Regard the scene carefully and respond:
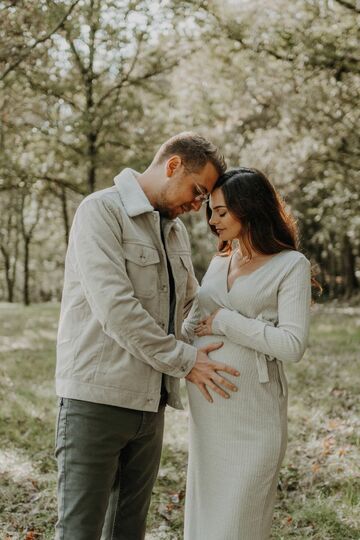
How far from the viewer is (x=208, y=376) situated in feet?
9.61

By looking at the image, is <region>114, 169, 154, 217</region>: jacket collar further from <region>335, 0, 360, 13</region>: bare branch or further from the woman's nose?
<region>335, 0, 360, 13</region>: bare branch

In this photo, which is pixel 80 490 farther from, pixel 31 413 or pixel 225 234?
pixel 31 413

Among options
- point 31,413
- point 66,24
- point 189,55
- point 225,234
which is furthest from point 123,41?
point 225,234

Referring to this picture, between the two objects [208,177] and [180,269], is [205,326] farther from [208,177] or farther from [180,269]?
[208,177]

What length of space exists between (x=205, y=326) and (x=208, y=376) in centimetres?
30

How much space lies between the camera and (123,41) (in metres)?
9.91

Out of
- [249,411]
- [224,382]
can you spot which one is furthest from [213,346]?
[249,411]

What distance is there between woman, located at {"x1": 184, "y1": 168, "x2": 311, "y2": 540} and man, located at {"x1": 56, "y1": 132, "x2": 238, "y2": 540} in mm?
115

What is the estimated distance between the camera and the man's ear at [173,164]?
2.97 meters

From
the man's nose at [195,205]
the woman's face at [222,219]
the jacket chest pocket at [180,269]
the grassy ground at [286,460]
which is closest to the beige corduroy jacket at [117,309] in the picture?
the jacket chest pocket at [180,269]

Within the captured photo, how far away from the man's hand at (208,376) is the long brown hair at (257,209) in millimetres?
611

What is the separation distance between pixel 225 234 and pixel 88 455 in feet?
4.18

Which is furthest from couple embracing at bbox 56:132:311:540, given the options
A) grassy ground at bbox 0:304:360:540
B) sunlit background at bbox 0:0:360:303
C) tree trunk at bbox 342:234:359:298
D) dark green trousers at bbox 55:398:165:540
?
tree trunk at bbox 342:234:359:298

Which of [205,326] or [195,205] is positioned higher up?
[195,205]
